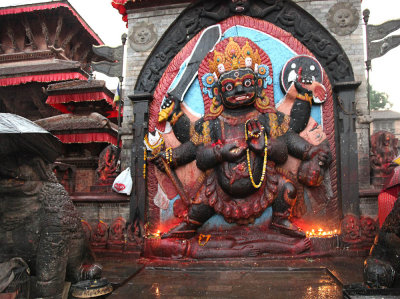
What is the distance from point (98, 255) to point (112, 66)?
4.87 m

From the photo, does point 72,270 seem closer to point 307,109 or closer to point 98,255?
point 98,255

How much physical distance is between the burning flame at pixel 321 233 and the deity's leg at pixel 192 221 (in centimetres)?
214

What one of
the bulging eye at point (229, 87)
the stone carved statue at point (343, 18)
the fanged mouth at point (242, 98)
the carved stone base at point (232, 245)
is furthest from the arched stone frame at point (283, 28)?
the fanged mouth at point (242, 98)

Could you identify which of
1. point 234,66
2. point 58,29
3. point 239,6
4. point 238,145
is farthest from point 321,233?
point 58,29

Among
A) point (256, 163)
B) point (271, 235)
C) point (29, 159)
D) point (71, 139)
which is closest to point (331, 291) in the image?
point (271, 235)

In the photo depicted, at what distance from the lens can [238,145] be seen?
6.60m

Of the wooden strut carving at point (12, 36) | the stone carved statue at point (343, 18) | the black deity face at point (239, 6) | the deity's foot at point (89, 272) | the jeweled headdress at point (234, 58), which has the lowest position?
the deity's foot at point (89, 272)

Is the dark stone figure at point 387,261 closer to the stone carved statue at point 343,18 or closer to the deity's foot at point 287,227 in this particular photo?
the deity's foot at point 287,227

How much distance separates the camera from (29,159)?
3.70m

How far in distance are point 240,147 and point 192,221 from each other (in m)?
1.96

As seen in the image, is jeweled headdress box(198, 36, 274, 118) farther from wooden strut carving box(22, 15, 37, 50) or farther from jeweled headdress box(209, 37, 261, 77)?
wooden strut carving box(22, 15, 37, 50)

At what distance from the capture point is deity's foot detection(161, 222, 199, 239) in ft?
22.2

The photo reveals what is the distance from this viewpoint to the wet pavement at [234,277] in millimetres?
4449

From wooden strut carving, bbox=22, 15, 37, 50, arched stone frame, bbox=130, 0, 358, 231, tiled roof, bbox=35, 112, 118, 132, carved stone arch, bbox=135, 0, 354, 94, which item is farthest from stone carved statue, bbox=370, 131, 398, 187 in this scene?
wooden strut carving, bbox=22, 15, 37, 50
